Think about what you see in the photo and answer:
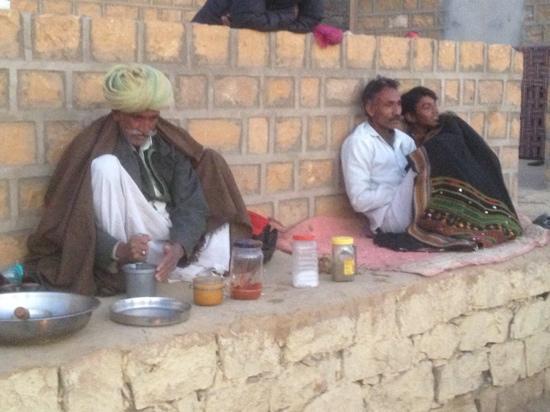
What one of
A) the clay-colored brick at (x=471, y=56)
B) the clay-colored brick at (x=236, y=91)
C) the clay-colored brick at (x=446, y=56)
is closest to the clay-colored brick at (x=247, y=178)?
the clay-colored brick at (x=236, y=91)

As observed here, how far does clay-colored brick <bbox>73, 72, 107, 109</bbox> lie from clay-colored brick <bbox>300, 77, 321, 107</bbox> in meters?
1.34

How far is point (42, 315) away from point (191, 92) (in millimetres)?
1648

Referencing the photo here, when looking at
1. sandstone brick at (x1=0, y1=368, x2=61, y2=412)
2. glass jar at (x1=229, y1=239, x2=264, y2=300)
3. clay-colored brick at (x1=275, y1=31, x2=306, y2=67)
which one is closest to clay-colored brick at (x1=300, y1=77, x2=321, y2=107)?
clay-colored brick at (x1=275, y1=31, x2=306, y2=67)

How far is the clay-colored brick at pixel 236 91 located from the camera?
475cm

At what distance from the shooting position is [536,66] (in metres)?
10.4

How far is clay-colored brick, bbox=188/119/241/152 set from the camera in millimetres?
4684

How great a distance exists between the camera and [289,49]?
16.6 feet

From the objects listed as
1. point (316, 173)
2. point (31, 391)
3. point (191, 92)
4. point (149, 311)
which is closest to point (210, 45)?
point (191, 92)

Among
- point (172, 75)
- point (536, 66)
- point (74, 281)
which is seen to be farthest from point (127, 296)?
point (536, 66)

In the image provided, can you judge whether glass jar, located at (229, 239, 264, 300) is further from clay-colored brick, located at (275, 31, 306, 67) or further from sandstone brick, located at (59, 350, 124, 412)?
clay-colored brick, located at (275, 31, 306, 67)

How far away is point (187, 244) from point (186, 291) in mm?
210

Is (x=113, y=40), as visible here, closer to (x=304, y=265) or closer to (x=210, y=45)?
(x=210, y=45)

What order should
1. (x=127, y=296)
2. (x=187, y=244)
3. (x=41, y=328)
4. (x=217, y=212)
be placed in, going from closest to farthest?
(x=41, y=328)
(x=127, y=296)
(x=187, y=244)
(x=217, y=212)

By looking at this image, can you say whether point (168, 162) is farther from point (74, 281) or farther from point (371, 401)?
point (371, 401)
